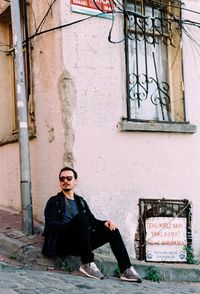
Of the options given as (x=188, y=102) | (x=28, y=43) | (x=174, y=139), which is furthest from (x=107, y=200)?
(x=28, y=43)

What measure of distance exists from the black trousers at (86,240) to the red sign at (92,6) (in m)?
2.76

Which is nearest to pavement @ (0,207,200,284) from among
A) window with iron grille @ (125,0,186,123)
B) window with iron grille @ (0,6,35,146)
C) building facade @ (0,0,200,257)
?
building facade @ (0,0,200,257)

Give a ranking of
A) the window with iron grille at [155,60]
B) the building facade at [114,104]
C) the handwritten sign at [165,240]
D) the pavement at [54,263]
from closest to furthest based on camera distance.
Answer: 1. the pavement at [54,263]
2. the building facade at [114,104]
3. the handwritten sign at [165,240]
4. the window with iron grille at [155,60]

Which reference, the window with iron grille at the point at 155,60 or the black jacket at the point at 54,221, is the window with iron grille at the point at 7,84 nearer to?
the window with iron grille at the point at 155,60

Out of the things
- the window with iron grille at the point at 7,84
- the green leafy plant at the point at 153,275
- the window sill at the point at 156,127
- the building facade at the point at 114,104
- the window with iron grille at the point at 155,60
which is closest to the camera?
the green leafy plant at the point at 153,275

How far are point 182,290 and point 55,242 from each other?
5.41 feet

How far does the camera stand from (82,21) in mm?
6539

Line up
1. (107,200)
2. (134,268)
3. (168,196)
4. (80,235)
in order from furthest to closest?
(168,196), (107,200), (134,268), (80,235)

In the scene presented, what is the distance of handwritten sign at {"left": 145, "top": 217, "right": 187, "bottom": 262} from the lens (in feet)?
22.3

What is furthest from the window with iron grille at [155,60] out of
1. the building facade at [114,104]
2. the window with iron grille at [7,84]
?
the window with iron grille at [7,84]

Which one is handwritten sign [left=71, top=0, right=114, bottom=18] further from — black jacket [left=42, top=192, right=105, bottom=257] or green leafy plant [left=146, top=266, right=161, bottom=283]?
green leafy plant [left=146, top=266, right=161, bottom=283]

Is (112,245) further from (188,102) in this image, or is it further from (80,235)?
(188,102)

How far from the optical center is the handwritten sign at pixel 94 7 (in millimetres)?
6504

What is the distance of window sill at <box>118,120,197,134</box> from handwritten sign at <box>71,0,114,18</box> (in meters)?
1.51
